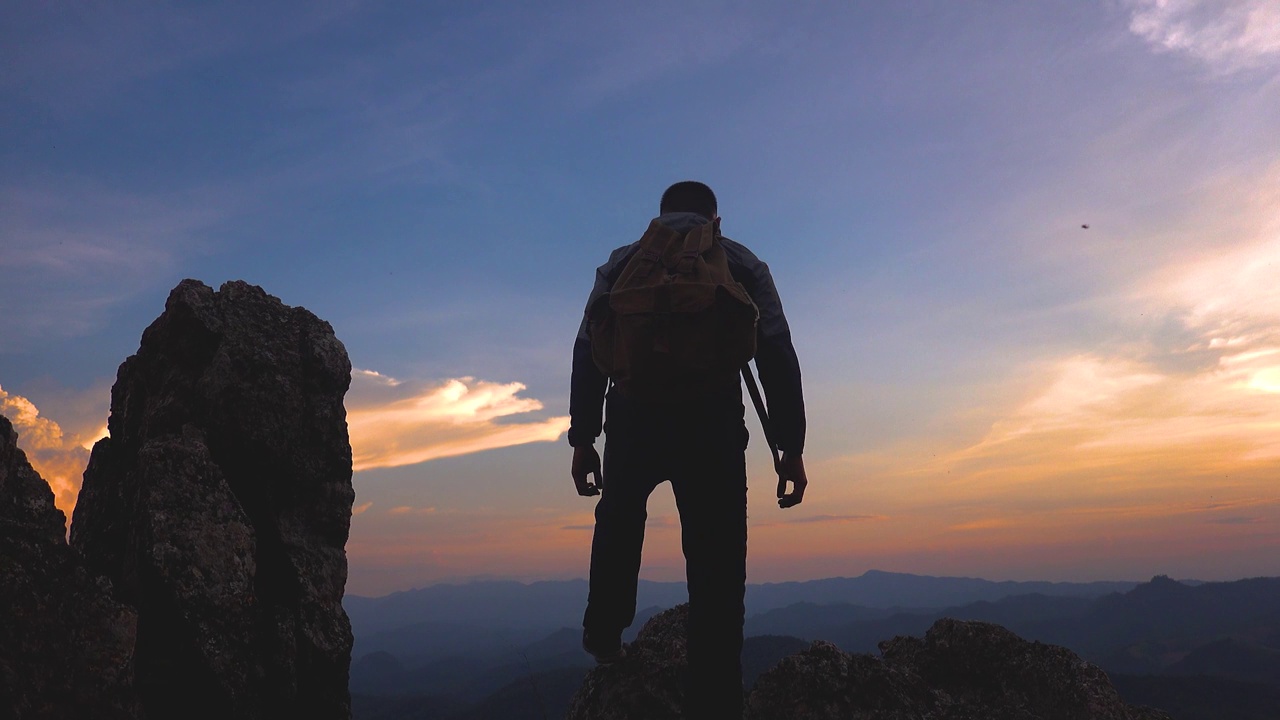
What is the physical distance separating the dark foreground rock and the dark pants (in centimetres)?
98

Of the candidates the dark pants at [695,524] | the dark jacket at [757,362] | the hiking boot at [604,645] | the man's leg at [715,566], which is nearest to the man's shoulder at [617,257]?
the dark jacket at [757,362]

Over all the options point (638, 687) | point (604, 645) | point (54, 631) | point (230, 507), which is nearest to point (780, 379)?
point (604, 645)

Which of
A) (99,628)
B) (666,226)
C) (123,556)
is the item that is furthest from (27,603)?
(666,226)

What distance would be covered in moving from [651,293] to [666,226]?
30.8 inches

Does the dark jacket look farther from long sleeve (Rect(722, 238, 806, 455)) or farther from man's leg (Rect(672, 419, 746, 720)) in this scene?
man's leg (Rect(672, 419, 746, 720))

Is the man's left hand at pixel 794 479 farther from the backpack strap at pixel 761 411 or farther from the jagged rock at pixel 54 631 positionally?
the jagged rock at pixel 54 631

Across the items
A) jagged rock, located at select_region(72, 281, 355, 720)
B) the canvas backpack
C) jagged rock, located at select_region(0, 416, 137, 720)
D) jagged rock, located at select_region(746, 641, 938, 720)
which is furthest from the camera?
jagged rock, located at select_region(746, 641, 938, 720)

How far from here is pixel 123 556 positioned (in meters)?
5.69

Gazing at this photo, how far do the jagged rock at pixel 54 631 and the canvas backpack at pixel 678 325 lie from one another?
3548mm

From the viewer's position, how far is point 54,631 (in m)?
4.09

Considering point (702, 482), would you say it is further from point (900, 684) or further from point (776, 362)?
point (900, 684)

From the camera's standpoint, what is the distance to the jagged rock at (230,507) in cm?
514

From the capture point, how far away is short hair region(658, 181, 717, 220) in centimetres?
617

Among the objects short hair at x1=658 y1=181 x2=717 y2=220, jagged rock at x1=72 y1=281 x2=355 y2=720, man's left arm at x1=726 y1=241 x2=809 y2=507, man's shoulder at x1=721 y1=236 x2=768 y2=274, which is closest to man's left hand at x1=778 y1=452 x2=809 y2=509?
man's left arm at x1=726 y1=241 x2=809 y2=507
